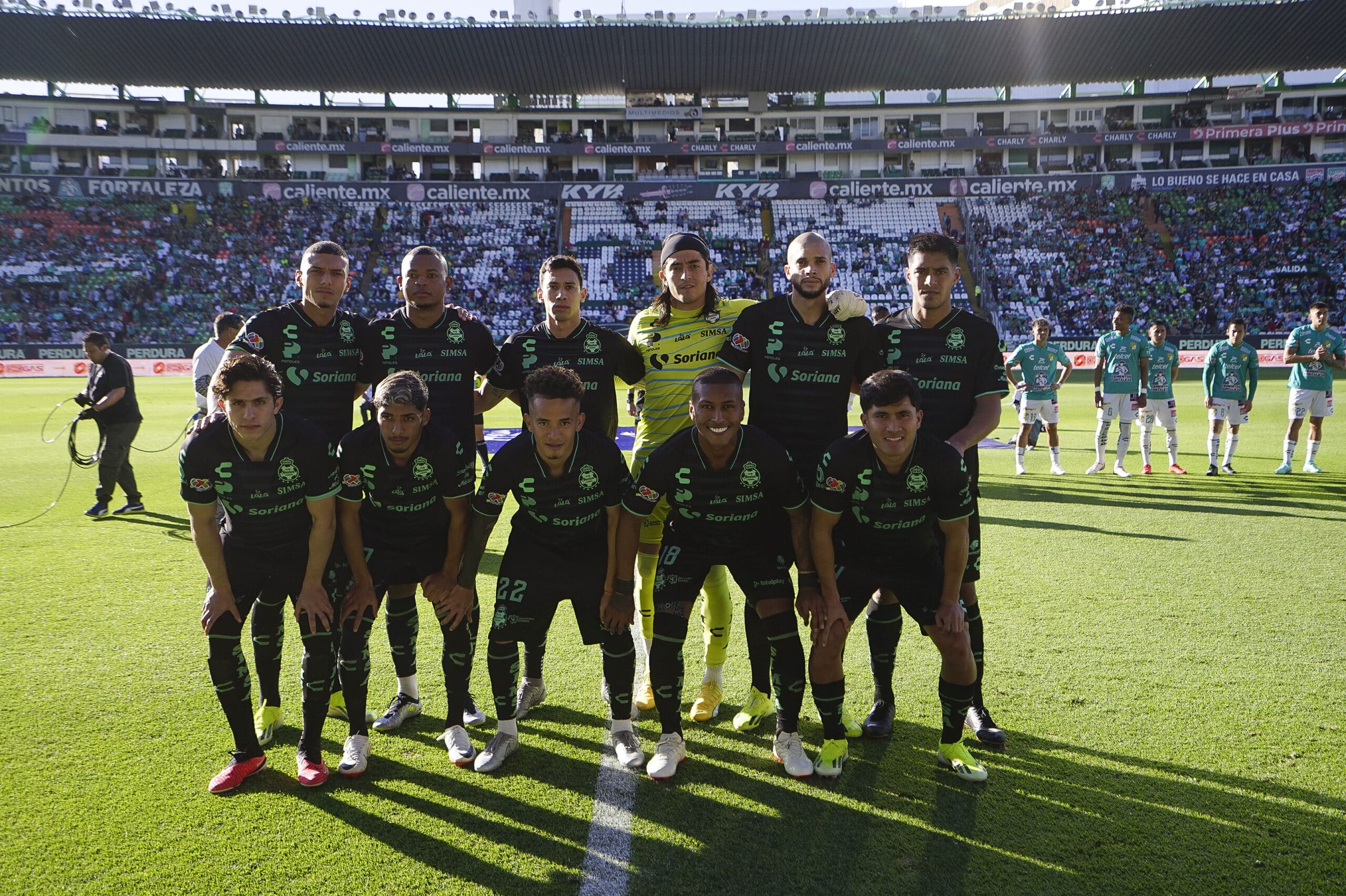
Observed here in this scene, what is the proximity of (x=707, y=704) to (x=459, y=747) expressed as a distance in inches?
56.8

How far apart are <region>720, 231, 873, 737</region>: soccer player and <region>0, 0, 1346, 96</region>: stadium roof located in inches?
1644

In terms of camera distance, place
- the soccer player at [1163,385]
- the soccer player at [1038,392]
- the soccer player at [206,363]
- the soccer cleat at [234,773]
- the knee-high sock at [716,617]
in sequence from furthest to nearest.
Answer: the soccer player at [1038,392], the soccer player at [1163,385], the soccer player at [206,363], the knee-high sock at [716,617], the soccer cleat at [234,773]

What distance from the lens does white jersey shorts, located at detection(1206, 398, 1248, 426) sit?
12633 mm

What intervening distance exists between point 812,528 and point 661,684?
3.66 ft

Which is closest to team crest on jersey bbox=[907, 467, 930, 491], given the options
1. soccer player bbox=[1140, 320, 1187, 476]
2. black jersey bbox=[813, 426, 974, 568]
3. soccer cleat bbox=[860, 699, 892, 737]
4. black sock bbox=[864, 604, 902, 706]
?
black jersey bbox=[813, 426, 974, 568]

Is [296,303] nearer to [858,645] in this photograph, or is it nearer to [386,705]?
[386,705]

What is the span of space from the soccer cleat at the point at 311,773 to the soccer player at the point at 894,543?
246 centimetres

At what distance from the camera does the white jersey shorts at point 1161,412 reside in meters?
12.9

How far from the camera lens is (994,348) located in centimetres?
465

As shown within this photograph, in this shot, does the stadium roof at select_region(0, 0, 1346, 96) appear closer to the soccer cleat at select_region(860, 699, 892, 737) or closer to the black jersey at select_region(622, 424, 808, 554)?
the black jersey at select_region(622, 424, 808, 554)

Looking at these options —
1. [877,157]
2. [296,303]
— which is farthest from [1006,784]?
[877,157]

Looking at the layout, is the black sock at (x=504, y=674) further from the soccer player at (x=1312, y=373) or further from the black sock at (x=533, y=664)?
the soccer player at (x=1312, y=373)

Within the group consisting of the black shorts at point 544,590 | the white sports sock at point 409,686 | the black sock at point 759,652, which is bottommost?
the white sports sock at point 409,686

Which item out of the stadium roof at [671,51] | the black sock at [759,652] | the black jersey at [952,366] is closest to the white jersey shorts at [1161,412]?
the black jersey at [952,366]
